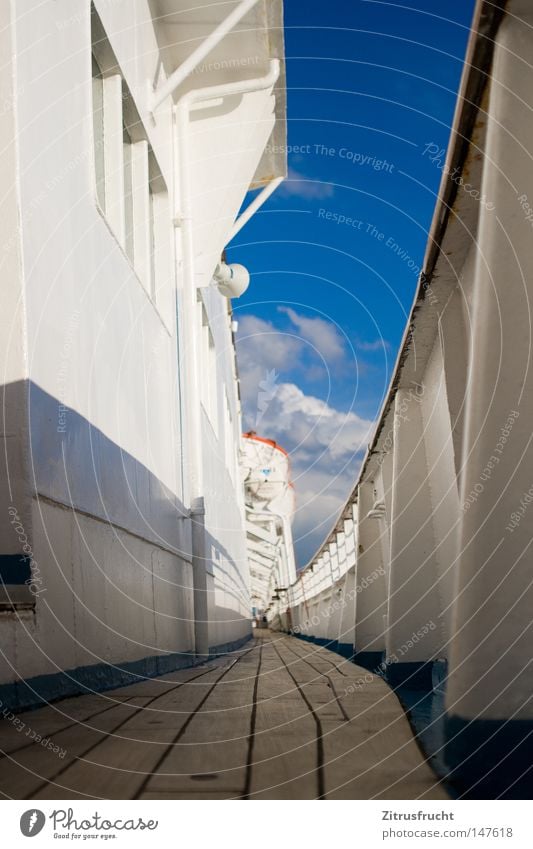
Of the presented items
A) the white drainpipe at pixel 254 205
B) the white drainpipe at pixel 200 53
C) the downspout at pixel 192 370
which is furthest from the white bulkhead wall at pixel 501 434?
the white drainpipe at pixel 254 205

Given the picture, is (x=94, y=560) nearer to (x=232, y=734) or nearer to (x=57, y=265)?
(x=57, y=265)

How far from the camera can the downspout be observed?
8.87 m

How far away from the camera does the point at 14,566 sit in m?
3.89

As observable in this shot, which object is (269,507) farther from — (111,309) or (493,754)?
→ (493,754)

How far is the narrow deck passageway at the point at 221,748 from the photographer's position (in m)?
2.07

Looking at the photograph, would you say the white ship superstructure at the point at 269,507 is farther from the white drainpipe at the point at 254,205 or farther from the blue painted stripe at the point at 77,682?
the blue painted stripe at the point at 77,682

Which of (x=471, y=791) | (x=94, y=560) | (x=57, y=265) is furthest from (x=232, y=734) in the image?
(x=57, y=265)

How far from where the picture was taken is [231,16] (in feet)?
25.2

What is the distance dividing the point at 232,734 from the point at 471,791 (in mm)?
1227

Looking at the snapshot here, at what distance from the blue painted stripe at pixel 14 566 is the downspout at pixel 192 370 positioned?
16.5 ft

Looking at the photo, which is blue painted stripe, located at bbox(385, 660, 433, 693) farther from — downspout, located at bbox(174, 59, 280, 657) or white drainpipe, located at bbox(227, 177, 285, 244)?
white drainpipe, located at bbox(227, 177, 285, 244)
